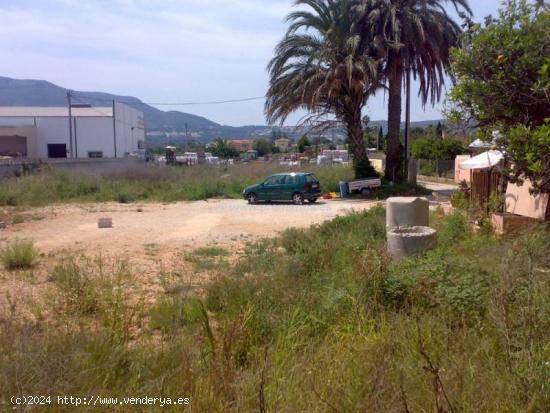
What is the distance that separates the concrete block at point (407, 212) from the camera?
37.6 feet

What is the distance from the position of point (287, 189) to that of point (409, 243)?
58.2ft

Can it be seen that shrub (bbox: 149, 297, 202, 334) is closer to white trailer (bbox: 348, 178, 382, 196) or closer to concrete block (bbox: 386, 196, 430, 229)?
concrete block (bbox: 386, 196, 430, 229)

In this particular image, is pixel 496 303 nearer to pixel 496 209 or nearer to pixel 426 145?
pixel 496 209

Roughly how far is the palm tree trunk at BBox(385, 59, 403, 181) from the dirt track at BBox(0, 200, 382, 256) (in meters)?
5.53

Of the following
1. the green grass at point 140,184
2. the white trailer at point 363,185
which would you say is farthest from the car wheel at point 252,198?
the white trailer at point 363,185

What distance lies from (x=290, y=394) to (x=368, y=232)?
30.1 feet

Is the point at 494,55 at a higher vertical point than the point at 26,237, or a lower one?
higher

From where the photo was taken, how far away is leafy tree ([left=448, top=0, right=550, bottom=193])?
828 cm

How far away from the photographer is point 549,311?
458cm

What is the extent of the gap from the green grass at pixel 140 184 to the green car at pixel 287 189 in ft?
13.4

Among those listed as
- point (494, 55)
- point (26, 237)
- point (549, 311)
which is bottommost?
point (26, 237)

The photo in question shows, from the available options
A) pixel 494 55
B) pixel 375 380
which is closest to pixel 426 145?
pixel 494 55

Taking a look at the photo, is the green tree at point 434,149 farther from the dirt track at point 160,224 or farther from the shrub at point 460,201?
the shrub at point 460,201

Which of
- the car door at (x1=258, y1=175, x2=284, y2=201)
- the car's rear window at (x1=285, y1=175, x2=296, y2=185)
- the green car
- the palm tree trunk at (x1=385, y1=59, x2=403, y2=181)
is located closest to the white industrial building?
the green car
